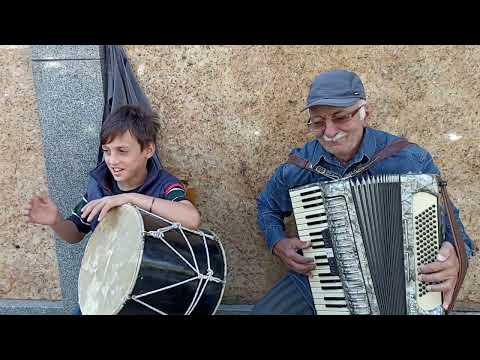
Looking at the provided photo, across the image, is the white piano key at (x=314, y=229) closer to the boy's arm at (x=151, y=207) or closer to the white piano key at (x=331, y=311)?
the white piano key at (x=331, y=311)

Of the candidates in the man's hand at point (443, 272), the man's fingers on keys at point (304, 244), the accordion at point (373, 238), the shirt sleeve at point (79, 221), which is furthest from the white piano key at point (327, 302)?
the shirt sleeve at point (79, 221)

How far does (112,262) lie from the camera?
2.47 metres

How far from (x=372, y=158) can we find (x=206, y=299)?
3.33ft

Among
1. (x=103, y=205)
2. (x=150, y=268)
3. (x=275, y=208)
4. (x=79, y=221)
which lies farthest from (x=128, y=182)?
(x=275, y=208)

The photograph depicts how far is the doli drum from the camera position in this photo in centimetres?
234

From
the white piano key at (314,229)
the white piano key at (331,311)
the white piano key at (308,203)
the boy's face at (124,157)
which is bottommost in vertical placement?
the white piano key at (331,311)

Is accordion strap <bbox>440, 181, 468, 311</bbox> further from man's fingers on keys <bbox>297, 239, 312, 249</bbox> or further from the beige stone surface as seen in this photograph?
the beige stone surface

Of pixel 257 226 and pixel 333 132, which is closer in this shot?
pixel 333 132

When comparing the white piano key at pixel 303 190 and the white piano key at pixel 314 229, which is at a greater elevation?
the white piano key at pixel 303 190

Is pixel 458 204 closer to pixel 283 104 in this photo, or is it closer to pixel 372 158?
pixel 372 158

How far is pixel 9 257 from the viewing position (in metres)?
3.72

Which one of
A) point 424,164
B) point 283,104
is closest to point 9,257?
point 283,104

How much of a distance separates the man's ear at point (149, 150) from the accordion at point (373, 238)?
0.81 meters

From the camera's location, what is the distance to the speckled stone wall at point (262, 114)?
3.14 metres
